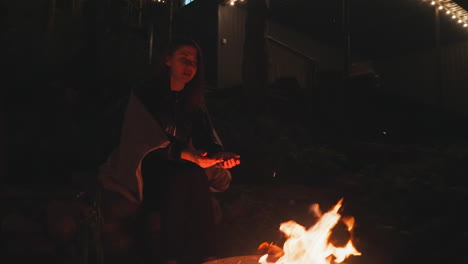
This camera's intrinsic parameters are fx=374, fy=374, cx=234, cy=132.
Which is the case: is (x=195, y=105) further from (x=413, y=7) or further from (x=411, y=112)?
(x=413, y=7)

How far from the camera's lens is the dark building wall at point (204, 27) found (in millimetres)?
11164

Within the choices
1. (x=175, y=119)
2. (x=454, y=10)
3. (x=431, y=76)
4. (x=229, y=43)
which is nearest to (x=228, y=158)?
(x=175, y=119)

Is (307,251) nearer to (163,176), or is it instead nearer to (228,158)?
(228,158)

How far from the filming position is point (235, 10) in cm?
1141

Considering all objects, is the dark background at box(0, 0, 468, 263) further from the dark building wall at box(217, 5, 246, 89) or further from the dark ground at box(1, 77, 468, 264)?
the dark building wall at box(217, 5, 246, 89)

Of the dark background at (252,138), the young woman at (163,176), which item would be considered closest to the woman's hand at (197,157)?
the young woman at (163,176)

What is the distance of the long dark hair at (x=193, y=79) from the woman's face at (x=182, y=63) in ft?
0.10

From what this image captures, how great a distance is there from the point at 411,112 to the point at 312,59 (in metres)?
4.49

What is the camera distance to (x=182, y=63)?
297cm

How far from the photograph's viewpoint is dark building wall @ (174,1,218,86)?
11.2 meters

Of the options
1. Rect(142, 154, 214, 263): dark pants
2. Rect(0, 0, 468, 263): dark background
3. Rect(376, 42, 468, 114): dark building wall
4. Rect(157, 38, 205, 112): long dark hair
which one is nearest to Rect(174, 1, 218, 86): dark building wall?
Rect(0, 0, 468, 263): dark background

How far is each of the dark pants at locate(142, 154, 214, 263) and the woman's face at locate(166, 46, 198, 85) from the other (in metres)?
0.73

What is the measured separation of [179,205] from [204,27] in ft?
31.8

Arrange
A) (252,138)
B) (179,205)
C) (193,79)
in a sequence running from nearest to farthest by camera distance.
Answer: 1. (179,205)
2. (193,79)
3. (252,138)
